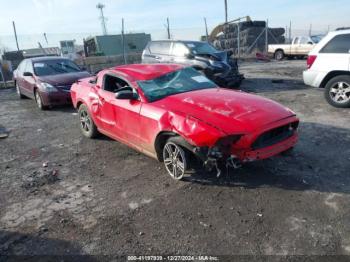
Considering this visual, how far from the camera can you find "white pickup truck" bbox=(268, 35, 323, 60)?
2214 centimetres

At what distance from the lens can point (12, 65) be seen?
19469 millimetres

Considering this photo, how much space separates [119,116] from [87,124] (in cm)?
164

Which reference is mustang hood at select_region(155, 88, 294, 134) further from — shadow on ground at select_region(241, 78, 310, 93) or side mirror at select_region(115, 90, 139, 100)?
shadow on ground at select_region(241, 78, 310, 93)

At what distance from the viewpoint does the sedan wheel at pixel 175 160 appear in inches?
172

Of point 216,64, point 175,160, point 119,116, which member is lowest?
point 175,160

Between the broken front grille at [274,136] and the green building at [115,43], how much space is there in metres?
25.0

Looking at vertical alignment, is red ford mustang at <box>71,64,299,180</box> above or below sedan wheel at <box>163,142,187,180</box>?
above

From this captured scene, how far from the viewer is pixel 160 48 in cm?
1240

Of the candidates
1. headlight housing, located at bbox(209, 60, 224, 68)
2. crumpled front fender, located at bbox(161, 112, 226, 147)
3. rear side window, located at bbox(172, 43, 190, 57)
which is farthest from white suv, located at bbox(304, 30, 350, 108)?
crumpled front fender, located at bbox(161, 112, 226, 147)

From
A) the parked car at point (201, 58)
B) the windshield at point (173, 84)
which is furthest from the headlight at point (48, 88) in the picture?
the windshield at point (173, 84)

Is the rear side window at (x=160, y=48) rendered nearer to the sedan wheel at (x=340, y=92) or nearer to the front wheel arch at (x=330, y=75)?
the front wheel arch at (x=330, y=75)

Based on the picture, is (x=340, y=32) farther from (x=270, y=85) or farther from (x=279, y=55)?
(x=279, y=55)

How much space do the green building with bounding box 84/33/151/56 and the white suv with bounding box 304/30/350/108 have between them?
2189 centimetres

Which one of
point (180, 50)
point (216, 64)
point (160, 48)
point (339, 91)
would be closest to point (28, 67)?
point (160, 48)
